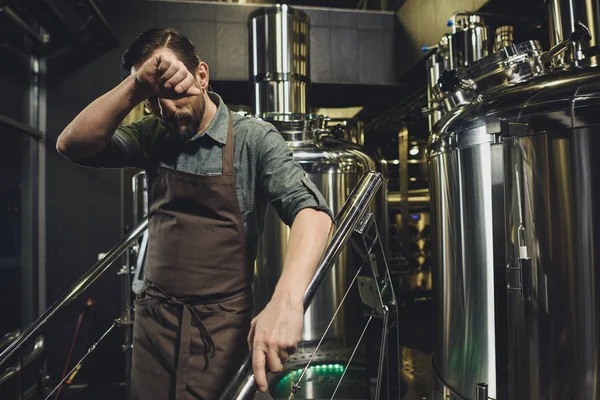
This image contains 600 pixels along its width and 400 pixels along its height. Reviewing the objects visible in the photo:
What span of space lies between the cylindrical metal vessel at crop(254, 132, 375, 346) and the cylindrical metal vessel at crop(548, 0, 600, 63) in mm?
1469

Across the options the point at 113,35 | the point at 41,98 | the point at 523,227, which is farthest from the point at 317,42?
the point at 523,227

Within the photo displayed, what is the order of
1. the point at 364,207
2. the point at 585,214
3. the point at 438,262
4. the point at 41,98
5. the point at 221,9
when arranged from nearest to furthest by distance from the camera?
the point at 364,207 → the point at 585,214 → the point at 438,262 → the point at 41,98 → the point at 221,9

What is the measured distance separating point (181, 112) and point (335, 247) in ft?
1.92

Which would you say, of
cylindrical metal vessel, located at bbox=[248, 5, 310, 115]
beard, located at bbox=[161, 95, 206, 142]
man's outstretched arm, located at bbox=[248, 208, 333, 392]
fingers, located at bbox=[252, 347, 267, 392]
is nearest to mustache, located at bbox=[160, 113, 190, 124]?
beard, located at bbox=[161, 95, 206, 142]

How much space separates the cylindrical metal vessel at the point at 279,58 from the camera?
356 centimetres

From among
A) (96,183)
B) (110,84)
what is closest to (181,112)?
(96,183)

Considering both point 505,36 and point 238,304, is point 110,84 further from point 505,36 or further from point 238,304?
point 238,304

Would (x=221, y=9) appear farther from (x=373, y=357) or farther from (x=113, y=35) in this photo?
(x=373, y=357)

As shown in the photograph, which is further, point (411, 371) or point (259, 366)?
point (411, 371)

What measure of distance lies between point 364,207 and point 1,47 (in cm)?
382

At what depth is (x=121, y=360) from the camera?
4.30m

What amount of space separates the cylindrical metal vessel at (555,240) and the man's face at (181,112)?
1312 mm

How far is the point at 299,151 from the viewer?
3121 millimetres

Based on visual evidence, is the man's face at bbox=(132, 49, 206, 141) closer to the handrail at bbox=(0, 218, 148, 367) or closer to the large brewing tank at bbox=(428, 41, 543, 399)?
the handrail at bbox=(0, 218, 148, 367)
